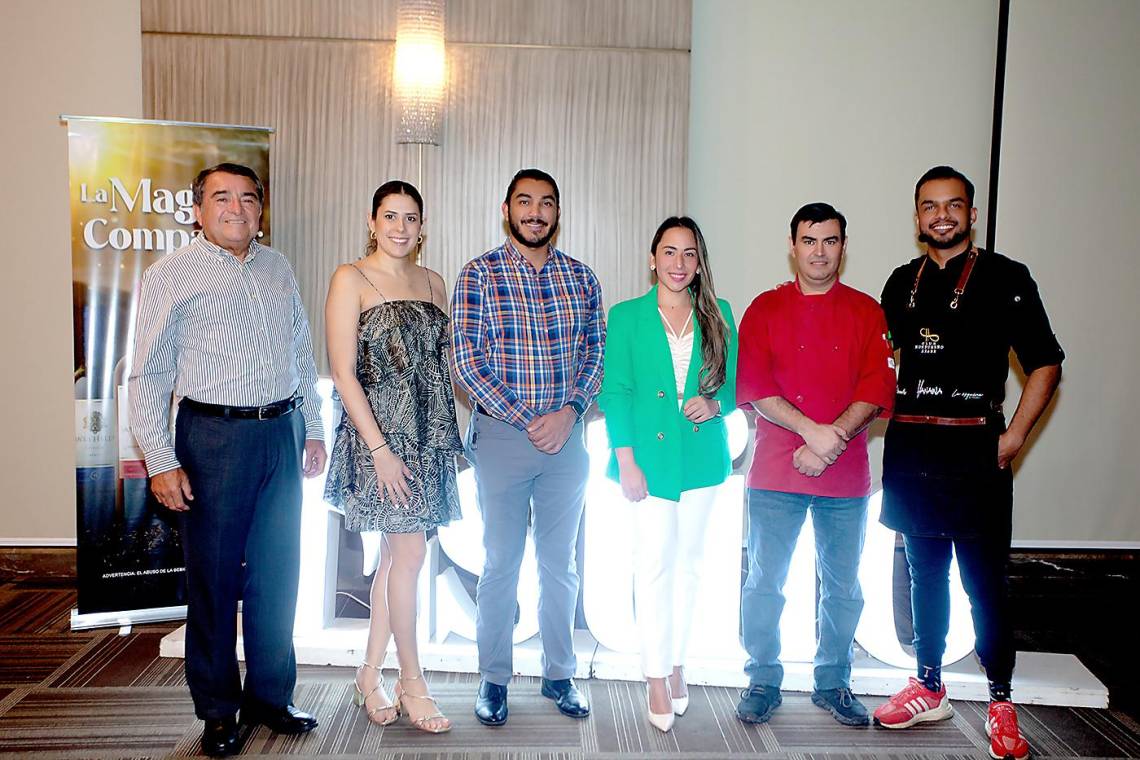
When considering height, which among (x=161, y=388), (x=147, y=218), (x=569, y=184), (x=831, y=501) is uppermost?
(x=569, y=184)

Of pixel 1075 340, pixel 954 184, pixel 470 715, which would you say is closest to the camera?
pixel 954 184

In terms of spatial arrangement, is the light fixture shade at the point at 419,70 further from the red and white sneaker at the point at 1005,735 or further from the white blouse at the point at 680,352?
the red and white sneaker at the point at 1005,735

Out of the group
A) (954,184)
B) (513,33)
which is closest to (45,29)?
(513,33)

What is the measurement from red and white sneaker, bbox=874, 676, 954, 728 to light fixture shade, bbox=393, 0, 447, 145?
2919 millimetres

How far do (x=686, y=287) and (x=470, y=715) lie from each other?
1.57 meters

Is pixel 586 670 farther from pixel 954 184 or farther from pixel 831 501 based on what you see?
pixel 954 184

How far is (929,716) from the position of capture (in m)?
2.76

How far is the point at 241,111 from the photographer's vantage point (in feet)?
12.8

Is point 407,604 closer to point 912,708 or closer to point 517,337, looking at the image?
point 517,337

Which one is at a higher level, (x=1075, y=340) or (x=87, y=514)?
(x=1075, y=340)

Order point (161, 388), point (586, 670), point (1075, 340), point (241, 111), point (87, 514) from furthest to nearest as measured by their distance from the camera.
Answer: point (1075, 340)
point (241, 111)
point (87, 514)
point (586, 670)
point (161, 388)

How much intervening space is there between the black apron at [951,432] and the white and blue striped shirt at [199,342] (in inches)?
78.1

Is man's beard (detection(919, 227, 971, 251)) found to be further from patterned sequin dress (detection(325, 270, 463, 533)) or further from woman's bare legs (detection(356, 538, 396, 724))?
woman's bare legs (detection(356, 538, 396, 724))

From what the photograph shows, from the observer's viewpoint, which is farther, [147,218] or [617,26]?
[617,26]
